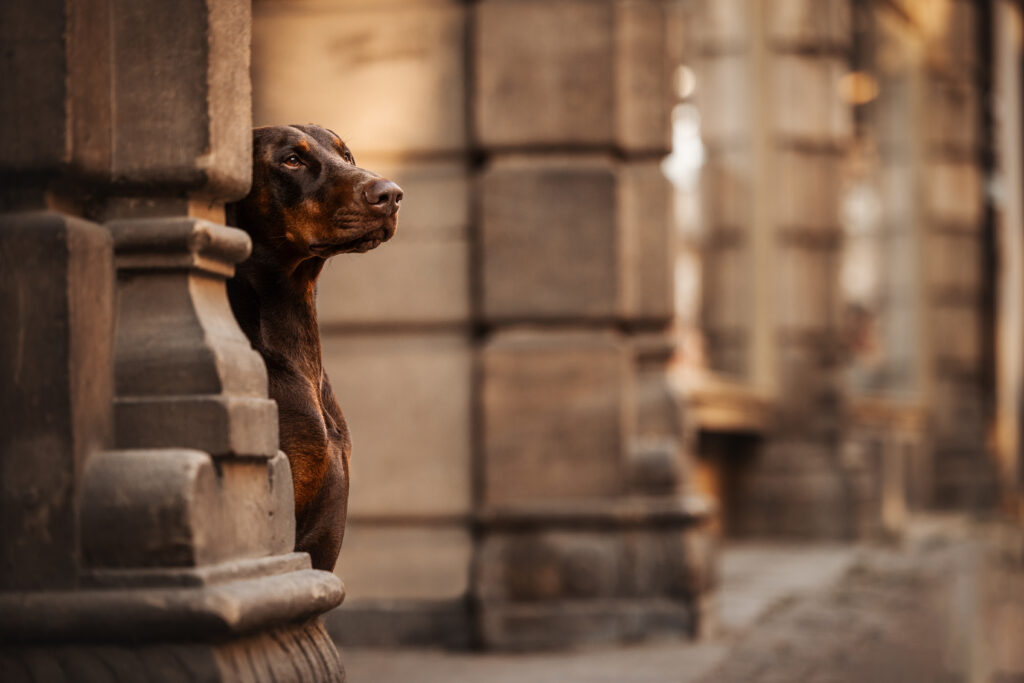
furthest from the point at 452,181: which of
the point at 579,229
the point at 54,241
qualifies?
the point at 54,241

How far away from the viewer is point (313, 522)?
3.47 meters

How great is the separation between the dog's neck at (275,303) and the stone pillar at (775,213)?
1166 cm

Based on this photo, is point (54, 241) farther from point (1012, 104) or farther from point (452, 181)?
point (1012, 104)

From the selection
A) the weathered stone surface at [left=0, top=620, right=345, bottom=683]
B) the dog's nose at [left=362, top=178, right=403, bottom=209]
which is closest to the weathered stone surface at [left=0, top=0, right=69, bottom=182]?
the dog's nose at [left=362, top=178, right=403, bottom=209]

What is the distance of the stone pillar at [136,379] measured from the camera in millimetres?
2807

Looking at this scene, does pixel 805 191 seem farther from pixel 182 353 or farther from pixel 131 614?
pixel 131 614

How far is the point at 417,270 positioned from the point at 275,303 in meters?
3.69

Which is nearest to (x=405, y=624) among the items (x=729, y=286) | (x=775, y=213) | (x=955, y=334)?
(x=729, y=286)

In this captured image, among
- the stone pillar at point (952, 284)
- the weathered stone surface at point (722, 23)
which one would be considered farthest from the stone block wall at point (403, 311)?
the stone pillar at point (952, 284)

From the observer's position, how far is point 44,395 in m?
2.87

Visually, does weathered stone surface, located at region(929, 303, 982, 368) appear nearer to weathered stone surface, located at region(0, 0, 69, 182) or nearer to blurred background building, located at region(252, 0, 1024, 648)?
blurred background building, located at region(252, 0, 1024, 648)

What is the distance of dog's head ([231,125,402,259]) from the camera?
332cm

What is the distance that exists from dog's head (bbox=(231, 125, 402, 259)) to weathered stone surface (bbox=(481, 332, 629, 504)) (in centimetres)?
360

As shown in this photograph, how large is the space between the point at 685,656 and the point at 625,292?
5.02ft
